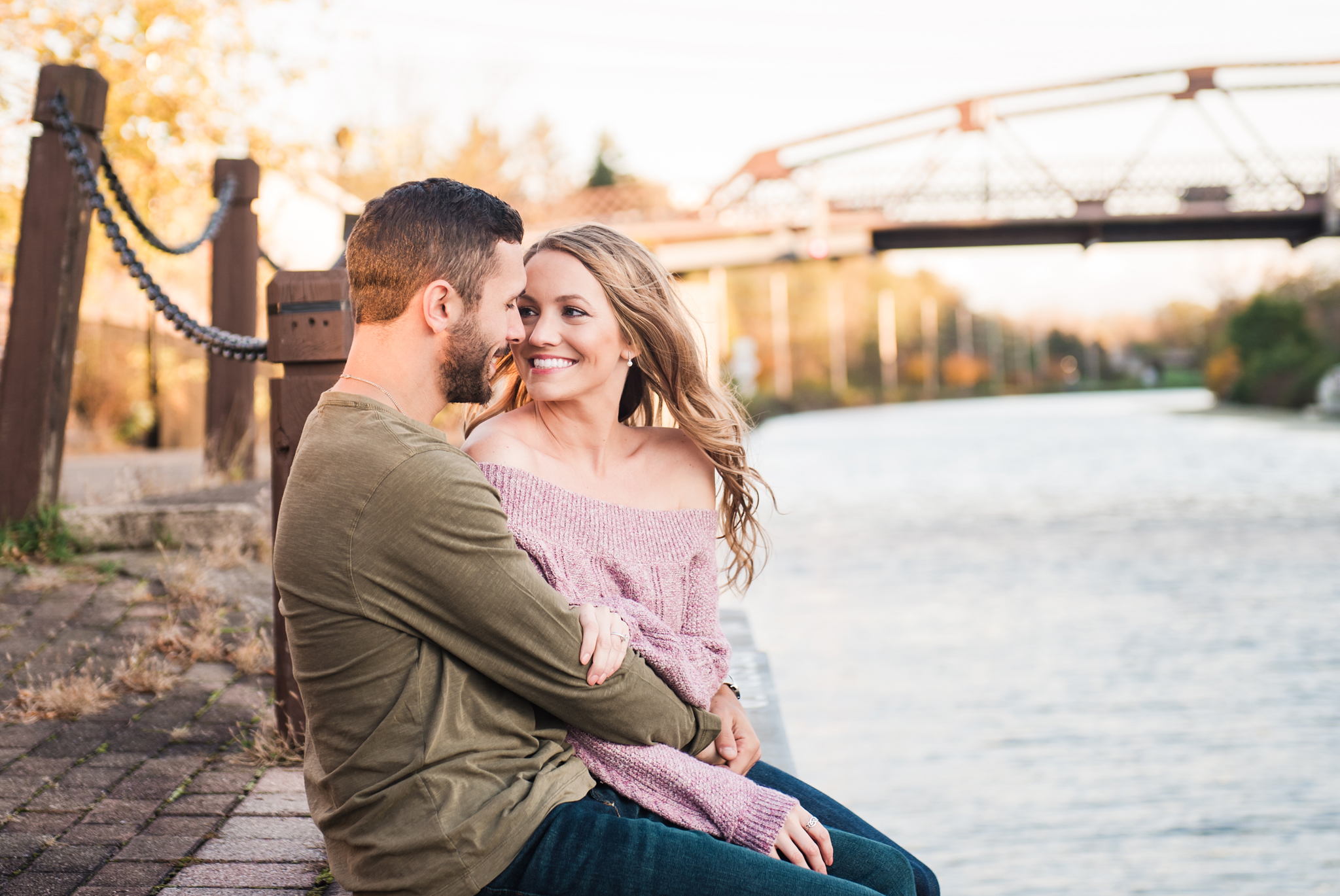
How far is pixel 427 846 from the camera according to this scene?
1.75m

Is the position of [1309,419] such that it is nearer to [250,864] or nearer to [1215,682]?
[1215,682]

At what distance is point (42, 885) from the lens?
261 cm

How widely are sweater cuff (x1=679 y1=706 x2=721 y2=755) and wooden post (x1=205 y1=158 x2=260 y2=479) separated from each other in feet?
18.5

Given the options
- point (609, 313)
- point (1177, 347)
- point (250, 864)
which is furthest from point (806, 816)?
point (1177, 347)

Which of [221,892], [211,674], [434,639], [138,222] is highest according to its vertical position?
[138,222]

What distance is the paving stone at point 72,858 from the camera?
106 inches

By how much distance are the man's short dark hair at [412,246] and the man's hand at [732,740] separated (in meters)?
0.96

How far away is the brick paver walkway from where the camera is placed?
8.73ft

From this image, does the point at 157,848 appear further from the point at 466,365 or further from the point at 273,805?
the point at 466,365

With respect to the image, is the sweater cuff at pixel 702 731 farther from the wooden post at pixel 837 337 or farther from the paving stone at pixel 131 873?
the wooden post at pixel 837 337

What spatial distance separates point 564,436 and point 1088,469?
20.5m

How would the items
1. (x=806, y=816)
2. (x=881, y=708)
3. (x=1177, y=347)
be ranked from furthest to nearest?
(x=1177, y=347) → (x=881, y=708) → (x=806, y=816)

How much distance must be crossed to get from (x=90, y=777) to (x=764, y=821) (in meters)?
2.15

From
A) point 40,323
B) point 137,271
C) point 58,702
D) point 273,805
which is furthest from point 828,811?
point 40,323
